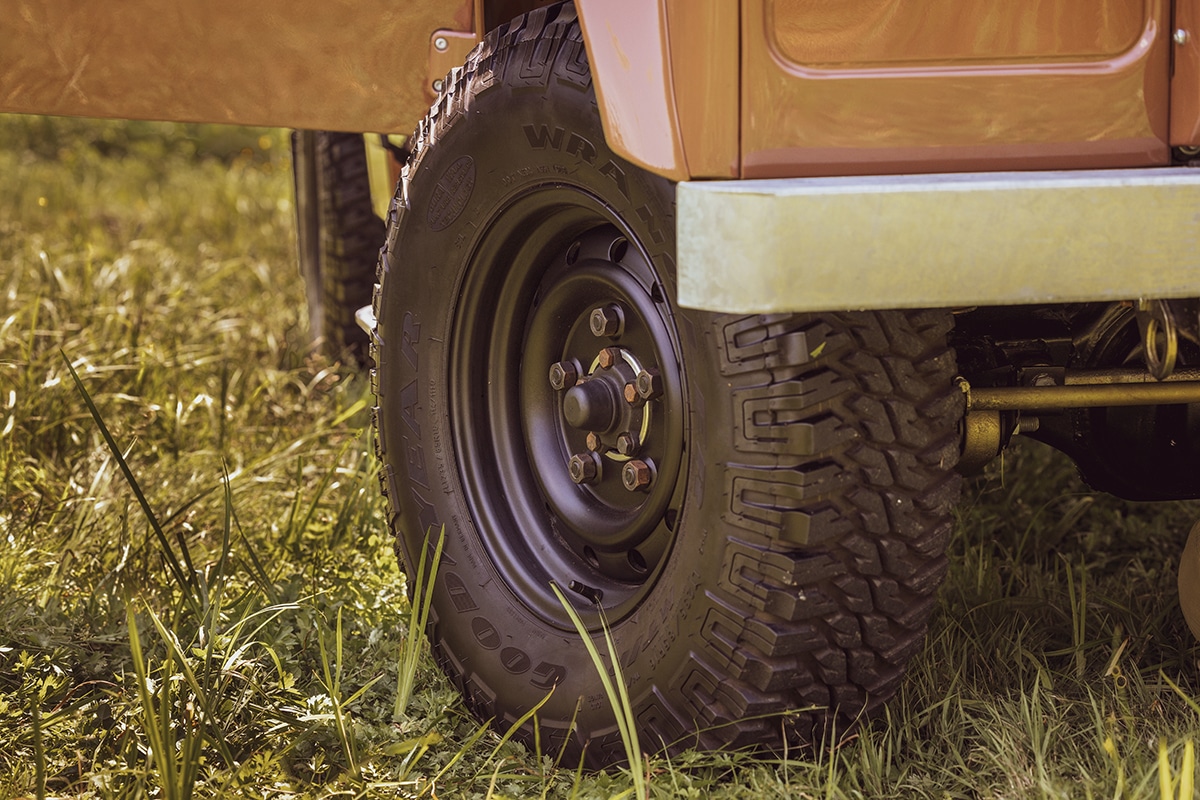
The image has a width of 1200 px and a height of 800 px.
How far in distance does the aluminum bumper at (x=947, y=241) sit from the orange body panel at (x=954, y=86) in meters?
0.12

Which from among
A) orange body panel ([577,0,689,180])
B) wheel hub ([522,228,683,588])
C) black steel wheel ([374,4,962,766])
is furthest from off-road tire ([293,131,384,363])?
orange body panel ([577,0,689,180])

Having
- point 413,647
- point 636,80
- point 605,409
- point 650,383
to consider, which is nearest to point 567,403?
point 605,409

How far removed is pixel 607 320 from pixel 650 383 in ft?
0.50

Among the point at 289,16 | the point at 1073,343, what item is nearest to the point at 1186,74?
the point at 1073,343

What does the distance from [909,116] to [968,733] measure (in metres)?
0.95

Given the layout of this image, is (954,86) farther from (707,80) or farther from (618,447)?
(618,447)

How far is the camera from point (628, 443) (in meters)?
1.91

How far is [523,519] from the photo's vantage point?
2.15 m

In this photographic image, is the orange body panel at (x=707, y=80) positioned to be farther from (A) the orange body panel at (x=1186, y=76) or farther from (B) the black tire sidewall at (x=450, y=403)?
(A) the orange body panel at (x=1186, y=76)

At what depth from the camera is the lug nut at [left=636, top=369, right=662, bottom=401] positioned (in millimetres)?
1852

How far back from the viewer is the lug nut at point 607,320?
6.40 ft

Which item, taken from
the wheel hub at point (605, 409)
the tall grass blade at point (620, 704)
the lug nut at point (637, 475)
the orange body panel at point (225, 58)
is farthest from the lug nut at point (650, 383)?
the orange body panel at point (225, 58)

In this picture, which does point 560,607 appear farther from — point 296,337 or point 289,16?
point 296,337

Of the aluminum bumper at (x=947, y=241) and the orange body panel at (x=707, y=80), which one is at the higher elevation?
the orange body panel at (x=707, y=80)
